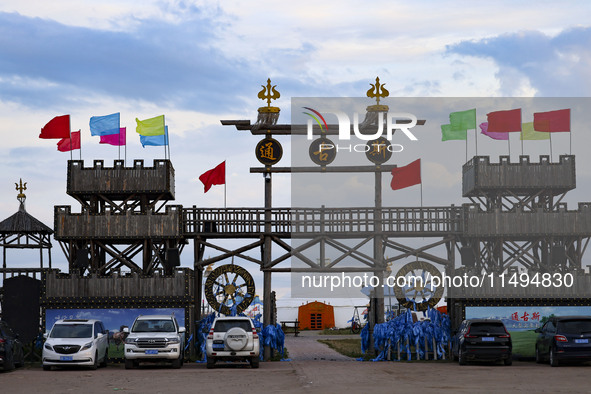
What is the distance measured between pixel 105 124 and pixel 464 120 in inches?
588

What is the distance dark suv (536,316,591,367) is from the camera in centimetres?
2705

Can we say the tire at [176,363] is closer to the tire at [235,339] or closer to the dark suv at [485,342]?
the tire at [235,339]

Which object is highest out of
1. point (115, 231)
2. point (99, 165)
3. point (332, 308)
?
point (99, 165)

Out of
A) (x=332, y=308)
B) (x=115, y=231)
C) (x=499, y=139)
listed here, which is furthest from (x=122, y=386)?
(x=332, y=308)

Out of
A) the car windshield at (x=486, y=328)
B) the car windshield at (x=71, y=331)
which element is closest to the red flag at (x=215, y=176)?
the car windshield at (x=71, y=331)

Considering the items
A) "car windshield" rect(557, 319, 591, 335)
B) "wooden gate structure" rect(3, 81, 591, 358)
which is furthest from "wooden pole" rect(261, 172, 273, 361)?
"car windshield" rect(557, 319, 591, 335)

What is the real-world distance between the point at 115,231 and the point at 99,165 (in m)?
2.93

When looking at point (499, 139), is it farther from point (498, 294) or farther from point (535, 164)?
point (498, 294)

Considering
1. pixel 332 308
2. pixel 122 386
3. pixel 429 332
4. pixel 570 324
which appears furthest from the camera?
pixel 332 308

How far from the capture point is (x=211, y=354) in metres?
28.6

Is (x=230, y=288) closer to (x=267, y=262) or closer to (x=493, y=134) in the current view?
(x=267, y=262)

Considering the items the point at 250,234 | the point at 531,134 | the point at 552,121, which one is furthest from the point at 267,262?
the point at 552,121

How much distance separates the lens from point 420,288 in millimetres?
34438

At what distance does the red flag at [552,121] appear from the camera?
37062 millimetres
